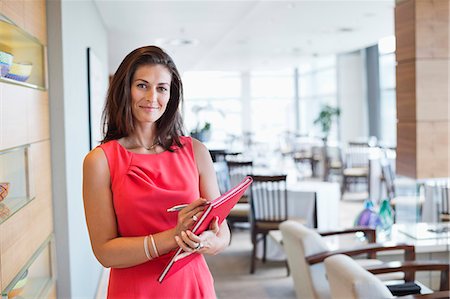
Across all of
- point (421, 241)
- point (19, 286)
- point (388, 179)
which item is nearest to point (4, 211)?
point (19, 286)

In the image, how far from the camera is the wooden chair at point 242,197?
21.2 feet

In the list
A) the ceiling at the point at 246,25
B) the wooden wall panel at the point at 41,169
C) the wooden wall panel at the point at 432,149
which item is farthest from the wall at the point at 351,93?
the wooden wall panel at the point at 41,169

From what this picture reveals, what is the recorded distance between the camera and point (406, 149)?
4520mm

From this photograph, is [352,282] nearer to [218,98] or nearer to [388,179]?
[388,179]

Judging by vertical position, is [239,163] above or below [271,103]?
below

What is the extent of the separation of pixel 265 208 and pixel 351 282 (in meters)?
3.40

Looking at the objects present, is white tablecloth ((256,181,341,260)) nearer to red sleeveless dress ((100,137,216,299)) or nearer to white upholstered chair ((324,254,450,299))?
white upholstered chair ((324,254,450,299))

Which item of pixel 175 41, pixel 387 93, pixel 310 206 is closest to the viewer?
pixel 310 206

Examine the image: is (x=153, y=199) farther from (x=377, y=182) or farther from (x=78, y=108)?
(x=377, y=182)

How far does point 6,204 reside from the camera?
87.7 inches

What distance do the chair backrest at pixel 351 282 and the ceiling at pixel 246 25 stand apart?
414cm

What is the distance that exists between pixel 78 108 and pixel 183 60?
9.81m

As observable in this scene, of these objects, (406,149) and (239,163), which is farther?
(239,163)

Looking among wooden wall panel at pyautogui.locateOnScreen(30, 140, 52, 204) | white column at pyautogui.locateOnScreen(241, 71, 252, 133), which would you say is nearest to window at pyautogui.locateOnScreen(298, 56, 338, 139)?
white column at pyautogui.locateOnScreen(241, 71, 252, 133)
